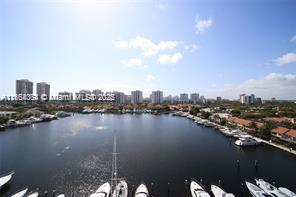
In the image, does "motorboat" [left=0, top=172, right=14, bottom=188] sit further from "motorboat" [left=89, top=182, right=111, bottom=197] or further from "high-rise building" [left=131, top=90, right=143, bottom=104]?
"high-rise building" [left=131, top=90, right=143, bottom=104]

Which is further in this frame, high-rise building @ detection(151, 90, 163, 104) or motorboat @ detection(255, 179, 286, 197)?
high-rise building @ detection(151, 90, 163, 104)

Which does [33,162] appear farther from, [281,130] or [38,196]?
[281,130]

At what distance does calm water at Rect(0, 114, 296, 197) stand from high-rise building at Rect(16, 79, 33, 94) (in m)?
83.1

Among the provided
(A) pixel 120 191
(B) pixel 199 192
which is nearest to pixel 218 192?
(B) pixel 199 192

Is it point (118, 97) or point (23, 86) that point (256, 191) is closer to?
point (23, 86)

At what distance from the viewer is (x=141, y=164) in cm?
2314

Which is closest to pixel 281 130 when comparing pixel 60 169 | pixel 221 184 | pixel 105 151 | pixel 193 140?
pixel 193 140

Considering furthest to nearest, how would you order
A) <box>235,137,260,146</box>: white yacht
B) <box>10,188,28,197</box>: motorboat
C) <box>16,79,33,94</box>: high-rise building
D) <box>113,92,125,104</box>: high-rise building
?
<box>113,92,125,104</box>: high-rise building
<box>16,79,33,94</box>: high-rise building
<box>235,137,260,146</box>: white yacht
<box>10,188,28,197</box>: motorboat

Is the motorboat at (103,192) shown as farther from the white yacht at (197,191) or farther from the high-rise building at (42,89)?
the high-rise building at (42,89)

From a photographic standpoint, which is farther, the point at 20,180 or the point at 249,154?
the point at 249,154

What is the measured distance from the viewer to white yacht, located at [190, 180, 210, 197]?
50.0 ft

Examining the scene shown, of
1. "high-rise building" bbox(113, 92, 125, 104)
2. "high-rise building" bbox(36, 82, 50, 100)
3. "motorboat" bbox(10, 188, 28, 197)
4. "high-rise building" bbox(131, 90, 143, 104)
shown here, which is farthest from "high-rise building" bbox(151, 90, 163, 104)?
"motorboat" bbox(10, 188, 28, 197)

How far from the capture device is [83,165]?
2280 centimetres

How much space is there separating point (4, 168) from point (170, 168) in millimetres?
17651
